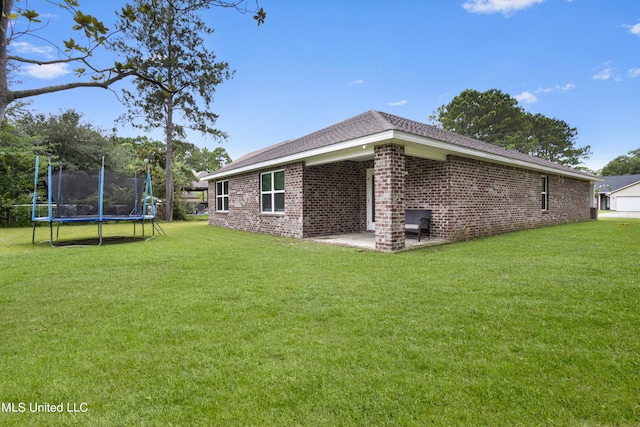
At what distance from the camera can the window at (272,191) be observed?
1077 centimetres

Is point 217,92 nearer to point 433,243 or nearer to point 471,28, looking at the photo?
point 471,28

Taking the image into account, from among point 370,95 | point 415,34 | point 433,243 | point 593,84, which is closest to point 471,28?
point 415,34

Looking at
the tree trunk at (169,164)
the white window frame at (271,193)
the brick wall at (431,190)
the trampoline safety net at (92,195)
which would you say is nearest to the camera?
the brick wall at (431,190)

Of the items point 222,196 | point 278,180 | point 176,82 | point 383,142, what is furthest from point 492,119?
point 383,142

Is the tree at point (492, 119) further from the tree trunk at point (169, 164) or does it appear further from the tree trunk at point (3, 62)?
the tree trunk at point (3, 62)

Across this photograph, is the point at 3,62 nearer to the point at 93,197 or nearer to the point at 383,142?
the point at 383,142

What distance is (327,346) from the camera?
250 cm

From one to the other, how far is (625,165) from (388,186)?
6193 centimetres

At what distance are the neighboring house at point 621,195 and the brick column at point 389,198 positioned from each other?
115 ft

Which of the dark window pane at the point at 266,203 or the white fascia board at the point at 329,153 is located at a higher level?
the white fascia board at the point at 329,153

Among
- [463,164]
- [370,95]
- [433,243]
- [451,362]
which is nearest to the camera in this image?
[451,362]

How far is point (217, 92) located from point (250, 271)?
59.7ft

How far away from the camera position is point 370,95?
20266 millimetres

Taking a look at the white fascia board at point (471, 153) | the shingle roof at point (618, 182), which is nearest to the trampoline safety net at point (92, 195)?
the white fascia board at point (471, 153)
